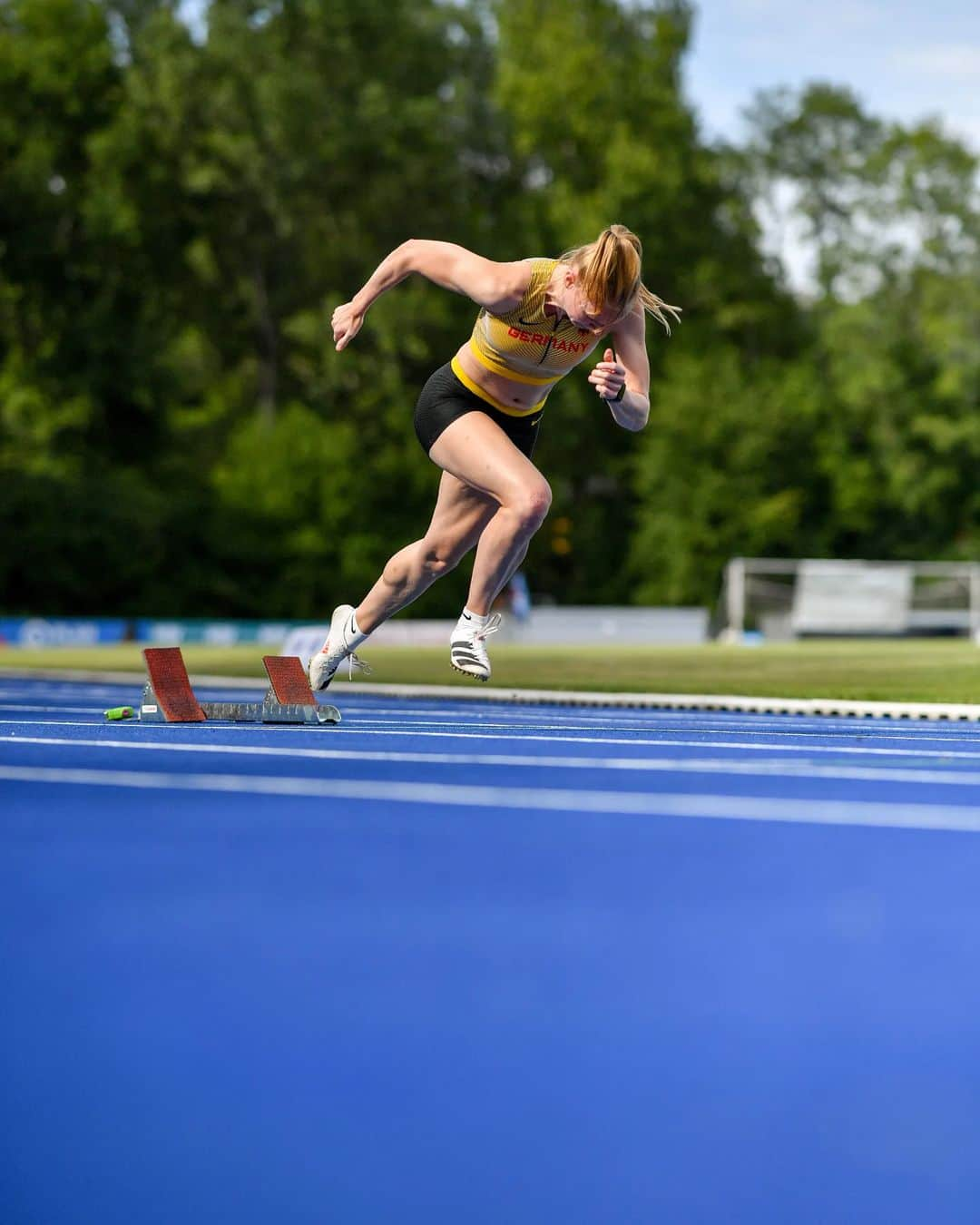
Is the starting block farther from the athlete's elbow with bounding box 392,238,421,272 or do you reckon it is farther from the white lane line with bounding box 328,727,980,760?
the athlete's elbow with bounding box 392,238,421,272

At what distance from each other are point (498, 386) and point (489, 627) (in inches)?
40.1

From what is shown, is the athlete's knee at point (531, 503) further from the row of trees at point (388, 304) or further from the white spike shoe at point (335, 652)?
the row of trees at point (388, 304)

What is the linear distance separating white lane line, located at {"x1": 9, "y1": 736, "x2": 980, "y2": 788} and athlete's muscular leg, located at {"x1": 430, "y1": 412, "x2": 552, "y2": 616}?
1536 mm

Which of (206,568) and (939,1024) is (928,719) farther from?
(206,568)

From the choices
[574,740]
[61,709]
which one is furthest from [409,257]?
[61,709]

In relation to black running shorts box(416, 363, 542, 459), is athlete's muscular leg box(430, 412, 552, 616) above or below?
below

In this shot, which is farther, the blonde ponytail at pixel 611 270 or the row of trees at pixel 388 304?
the row of trees at pixel 388 304

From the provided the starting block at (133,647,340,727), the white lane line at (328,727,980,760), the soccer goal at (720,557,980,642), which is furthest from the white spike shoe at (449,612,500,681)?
the soccer goal at (720,557,980,642)

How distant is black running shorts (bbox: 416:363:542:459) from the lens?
7727mm

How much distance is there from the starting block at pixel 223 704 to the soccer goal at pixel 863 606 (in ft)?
109

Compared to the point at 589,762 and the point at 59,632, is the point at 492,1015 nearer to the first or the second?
the point at 589,762

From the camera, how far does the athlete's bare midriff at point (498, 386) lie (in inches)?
303

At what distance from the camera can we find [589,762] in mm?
5547

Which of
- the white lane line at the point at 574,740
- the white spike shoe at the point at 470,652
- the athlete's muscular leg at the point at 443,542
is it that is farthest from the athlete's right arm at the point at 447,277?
the white lane line at the point at 574,740
